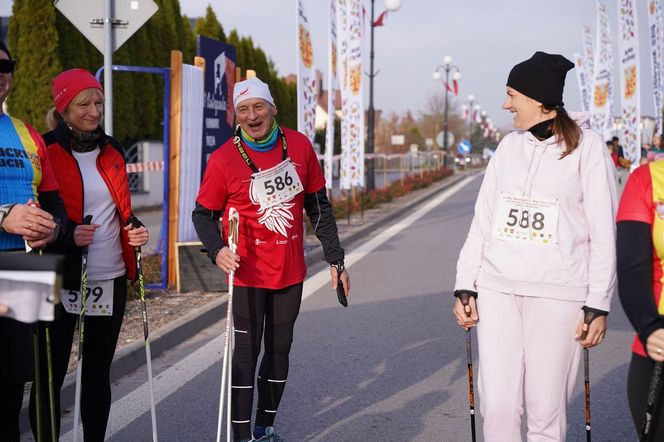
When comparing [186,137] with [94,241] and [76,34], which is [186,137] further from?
[76,34]

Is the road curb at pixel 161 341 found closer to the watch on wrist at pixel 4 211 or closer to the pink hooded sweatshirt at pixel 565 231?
the watch on wrist at pixel 4 211

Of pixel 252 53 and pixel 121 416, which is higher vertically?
pixel 252 53

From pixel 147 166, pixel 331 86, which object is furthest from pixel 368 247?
pixel 331 86

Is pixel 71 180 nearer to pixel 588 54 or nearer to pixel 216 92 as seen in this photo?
pixel 216 92

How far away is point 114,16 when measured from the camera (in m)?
7.62

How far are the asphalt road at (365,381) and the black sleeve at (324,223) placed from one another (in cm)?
112

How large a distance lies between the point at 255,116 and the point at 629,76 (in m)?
22.8

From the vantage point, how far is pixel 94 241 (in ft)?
13.3

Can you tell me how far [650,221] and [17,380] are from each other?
2.28 meters

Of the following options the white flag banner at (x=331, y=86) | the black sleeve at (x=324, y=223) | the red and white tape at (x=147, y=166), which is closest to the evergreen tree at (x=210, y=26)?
the white flag banner at (x=331, y=86)

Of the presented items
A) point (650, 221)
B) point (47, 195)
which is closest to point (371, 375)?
point (47, 195)

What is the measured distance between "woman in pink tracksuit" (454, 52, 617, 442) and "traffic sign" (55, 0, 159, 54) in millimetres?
4863

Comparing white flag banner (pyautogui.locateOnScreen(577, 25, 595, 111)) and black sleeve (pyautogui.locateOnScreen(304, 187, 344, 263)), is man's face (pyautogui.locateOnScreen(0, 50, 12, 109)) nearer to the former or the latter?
black sleeve (pyautogui.locateOnScreen(304, 187, 344, 263))

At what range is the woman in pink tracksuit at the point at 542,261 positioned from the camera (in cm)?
339
